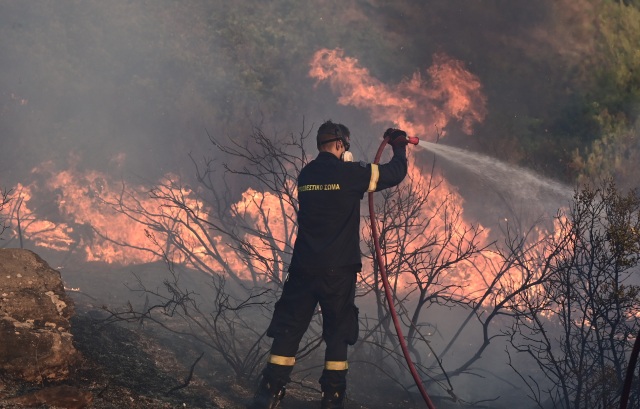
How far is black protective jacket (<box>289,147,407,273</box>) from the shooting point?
420 centimetres

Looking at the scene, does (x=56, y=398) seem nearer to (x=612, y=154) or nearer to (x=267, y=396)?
(x=267, y=396)

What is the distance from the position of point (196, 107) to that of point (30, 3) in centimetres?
550

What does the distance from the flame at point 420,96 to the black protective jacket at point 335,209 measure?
6.33 m

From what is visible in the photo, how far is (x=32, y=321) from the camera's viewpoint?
3922 mm

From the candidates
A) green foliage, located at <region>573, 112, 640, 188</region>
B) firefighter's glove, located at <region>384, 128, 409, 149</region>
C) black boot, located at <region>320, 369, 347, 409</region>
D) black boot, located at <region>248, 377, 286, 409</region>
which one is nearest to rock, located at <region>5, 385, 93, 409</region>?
black boot, located at <region>248, 377, 286, 409</region>

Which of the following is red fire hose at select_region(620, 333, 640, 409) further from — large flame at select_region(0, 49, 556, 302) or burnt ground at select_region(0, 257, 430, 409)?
large flame at select_region(0, 49, 556, 302)

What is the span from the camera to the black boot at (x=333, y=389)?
4.12 meters

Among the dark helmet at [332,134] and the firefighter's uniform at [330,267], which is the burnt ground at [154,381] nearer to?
the firefighter's uniform at [330,267]

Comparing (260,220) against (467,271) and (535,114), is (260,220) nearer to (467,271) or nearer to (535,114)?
(467,271)

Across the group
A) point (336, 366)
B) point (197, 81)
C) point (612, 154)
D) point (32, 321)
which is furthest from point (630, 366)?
point (197, 81)

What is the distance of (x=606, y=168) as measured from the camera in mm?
8148

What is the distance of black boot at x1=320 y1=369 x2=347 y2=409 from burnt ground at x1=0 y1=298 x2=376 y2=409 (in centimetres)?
57

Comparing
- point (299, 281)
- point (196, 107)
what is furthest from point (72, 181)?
point (299, 281)

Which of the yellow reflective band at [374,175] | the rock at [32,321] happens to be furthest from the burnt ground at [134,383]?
the yellow reflective band at [374,175]
